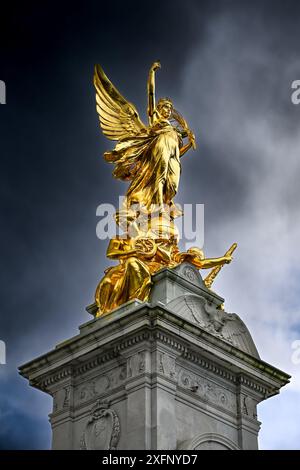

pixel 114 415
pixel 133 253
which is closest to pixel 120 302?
pixel 133 253

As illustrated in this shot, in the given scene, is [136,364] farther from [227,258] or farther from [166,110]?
[166,110]

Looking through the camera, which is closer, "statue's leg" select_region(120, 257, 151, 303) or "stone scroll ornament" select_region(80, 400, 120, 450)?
"stone scroll ornament" select_region(80, 400, 120, 450)

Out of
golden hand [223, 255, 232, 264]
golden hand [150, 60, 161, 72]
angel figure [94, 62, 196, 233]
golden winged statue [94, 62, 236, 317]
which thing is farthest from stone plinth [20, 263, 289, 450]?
golden hand [150, 60, 161, 72]

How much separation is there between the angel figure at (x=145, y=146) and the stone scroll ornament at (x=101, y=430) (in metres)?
5.96

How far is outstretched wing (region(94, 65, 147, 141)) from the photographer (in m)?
36.1

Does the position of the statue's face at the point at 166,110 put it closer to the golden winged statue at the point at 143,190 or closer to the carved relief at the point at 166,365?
the golden winged statue at the point at 143,190

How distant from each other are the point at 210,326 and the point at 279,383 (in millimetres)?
2673

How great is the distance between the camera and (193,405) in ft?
101

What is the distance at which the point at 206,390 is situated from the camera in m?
31.4

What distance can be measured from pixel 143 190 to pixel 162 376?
7.02 metres

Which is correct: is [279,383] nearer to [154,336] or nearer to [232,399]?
[232,399]

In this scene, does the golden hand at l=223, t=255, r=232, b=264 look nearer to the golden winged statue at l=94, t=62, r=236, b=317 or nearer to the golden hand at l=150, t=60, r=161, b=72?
the golden winged statue at l=94, t=62, r=236, b=317

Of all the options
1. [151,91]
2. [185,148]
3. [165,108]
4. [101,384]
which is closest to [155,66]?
[151,91]
